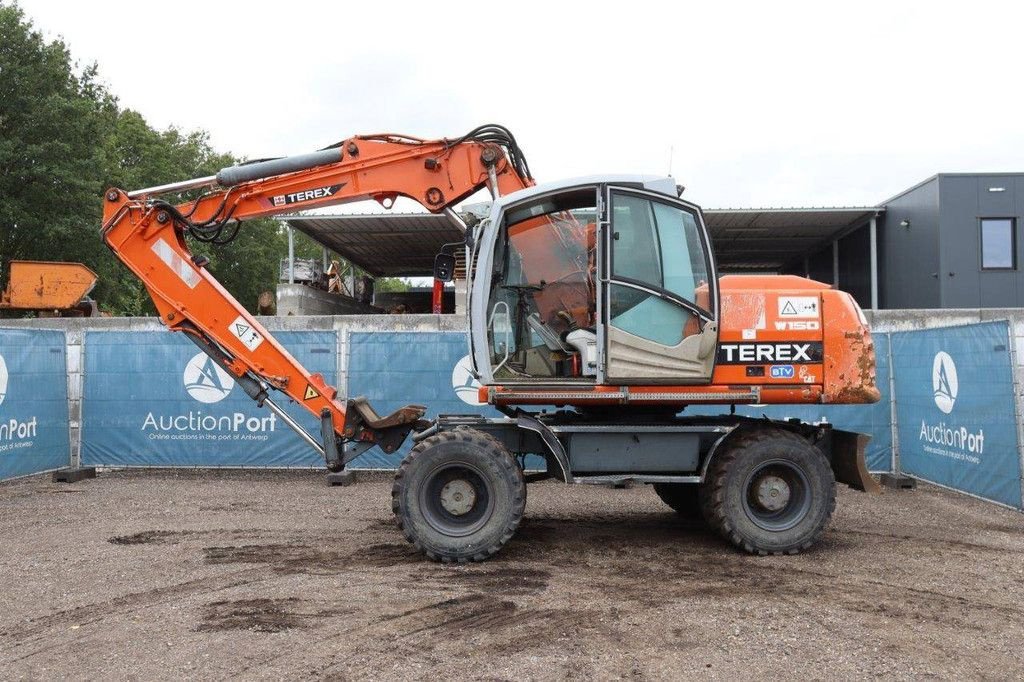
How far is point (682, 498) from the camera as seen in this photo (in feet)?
27.2

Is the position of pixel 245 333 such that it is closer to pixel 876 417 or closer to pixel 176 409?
pixel 176 409

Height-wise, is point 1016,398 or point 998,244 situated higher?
point 998,244

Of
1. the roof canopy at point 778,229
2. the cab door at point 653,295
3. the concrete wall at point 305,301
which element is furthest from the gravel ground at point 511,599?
the roof canopy at point 778,229

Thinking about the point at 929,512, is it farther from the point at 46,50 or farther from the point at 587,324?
the point at 46,50

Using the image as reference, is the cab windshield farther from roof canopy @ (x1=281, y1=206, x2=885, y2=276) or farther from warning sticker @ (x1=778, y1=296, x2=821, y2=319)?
roof canopy @ (x1=281, y1=206, x2=885, y2=276)

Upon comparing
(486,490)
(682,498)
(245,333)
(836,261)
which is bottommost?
(682,498)

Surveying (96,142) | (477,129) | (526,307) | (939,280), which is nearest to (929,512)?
(526,307)

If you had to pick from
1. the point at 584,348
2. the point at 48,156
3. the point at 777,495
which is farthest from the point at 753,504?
the point at 48,156

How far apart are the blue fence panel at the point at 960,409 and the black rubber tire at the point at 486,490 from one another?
5.62m

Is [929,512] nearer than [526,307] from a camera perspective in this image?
No

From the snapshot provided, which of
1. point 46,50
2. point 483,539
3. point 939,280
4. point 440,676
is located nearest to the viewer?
point 440,676

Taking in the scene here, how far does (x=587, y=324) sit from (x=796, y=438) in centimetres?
206

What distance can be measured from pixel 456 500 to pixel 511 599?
1203 millimetres

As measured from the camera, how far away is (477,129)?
24.1 ft
